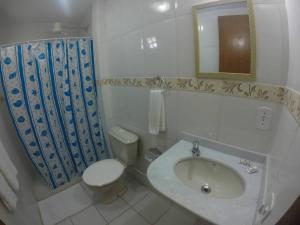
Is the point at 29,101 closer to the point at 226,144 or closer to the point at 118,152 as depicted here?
the point at 118,152

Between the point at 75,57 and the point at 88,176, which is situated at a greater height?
the point at 75,57

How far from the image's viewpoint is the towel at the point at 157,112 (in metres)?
1.28

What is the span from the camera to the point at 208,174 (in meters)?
1.00

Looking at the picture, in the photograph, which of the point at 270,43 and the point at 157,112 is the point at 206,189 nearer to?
the point at 157,112

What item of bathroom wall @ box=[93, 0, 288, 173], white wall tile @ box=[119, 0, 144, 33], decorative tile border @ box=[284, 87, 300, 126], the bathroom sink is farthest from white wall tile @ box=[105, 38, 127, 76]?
decorative tile border @ box=[284, 87, 300, 126]

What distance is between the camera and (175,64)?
1167mm

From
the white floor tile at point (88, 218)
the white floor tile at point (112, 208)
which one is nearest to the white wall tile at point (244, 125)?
the white floor tile at point (112, 208)

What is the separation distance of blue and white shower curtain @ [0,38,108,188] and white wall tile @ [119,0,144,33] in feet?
1.97

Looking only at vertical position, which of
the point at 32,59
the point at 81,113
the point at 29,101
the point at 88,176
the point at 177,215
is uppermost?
the point at 32,59

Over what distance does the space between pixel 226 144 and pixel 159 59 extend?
2.73 ft

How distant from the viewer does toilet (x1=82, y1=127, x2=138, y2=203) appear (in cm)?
148

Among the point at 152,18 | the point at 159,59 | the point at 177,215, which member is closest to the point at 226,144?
the point at 159,59

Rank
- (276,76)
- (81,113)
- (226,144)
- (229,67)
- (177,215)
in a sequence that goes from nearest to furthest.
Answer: (276,76) → (229,67) → (226,144) → (177,215) → (81,113)

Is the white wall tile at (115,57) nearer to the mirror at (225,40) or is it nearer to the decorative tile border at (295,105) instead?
the mirror at (225,40)
